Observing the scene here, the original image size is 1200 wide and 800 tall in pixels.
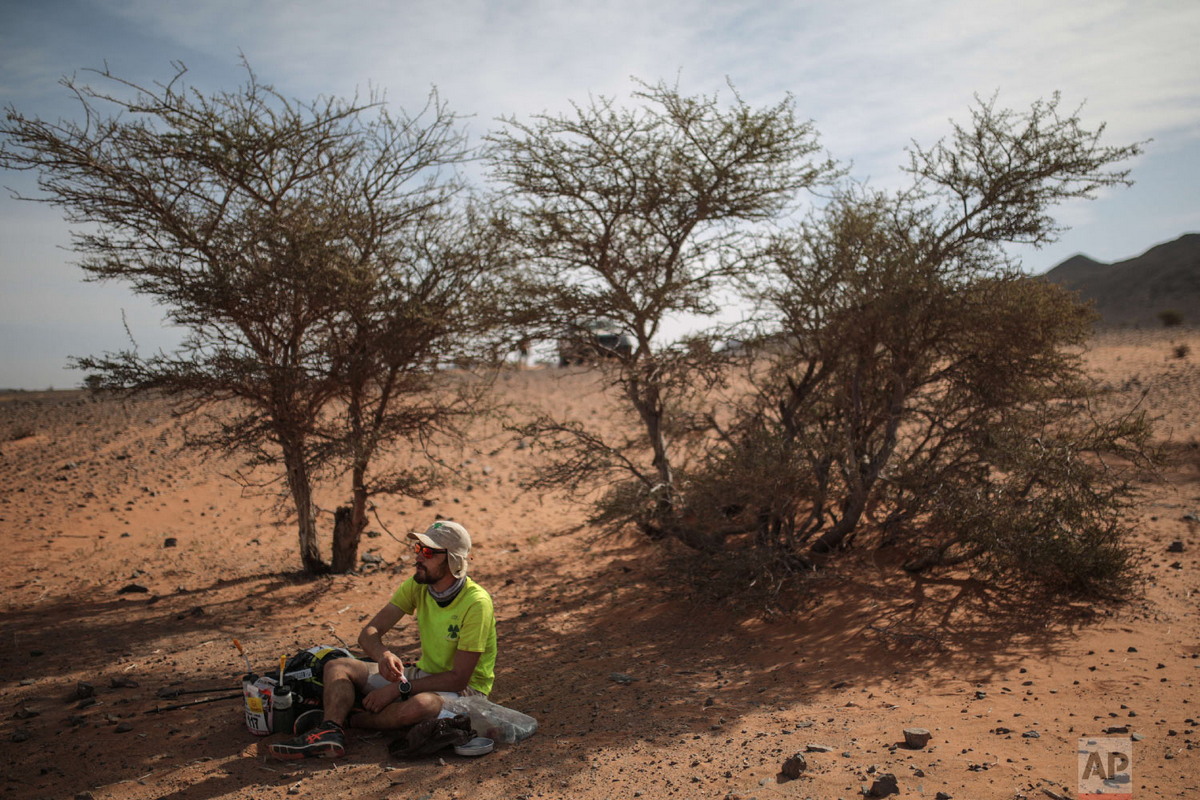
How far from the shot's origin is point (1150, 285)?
138ft

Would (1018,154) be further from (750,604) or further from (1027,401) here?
(750,604)

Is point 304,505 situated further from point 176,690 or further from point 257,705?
point 257,705

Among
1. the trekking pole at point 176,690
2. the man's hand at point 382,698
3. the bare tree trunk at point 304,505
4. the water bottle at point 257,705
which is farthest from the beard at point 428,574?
the bare tree trunk at point 304,505

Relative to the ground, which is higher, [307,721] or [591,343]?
[591,343]

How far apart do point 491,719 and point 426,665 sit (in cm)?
57

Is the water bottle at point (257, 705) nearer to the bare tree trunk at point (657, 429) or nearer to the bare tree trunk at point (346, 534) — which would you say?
the bare tree trunk at point (657, 429)

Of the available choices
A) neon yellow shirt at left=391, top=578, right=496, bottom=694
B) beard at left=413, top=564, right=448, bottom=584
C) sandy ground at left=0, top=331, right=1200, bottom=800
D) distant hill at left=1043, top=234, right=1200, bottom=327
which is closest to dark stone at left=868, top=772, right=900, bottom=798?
sandy ground at left=0, top=331, right=1200, bottom=800

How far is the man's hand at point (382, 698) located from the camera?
16.8 feet

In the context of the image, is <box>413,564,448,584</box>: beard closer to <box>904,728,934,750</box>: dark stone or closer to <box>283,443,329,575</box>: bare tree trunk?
<box>904,728,934,750</box>: dark stone

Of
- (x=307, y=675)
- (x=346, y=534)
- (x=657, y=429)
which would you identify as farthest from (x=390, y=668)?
(x=346, y=534)

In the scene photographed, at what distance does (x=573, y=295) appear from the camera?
9.66 meters

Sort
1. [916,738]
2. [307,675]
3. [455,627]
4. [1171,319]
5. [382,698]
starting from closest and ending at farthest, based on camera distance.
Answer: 1. [916,738]
2. [382,698]
3. [455,627]
4. [307,675]
5. [1171,319]

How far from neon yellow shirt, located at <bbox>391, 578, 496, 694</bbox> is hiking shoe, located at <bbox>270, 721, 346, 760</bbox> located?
67 centimetres

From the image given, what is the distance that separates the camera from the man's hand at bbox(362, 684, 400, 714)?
5109 millimetres
